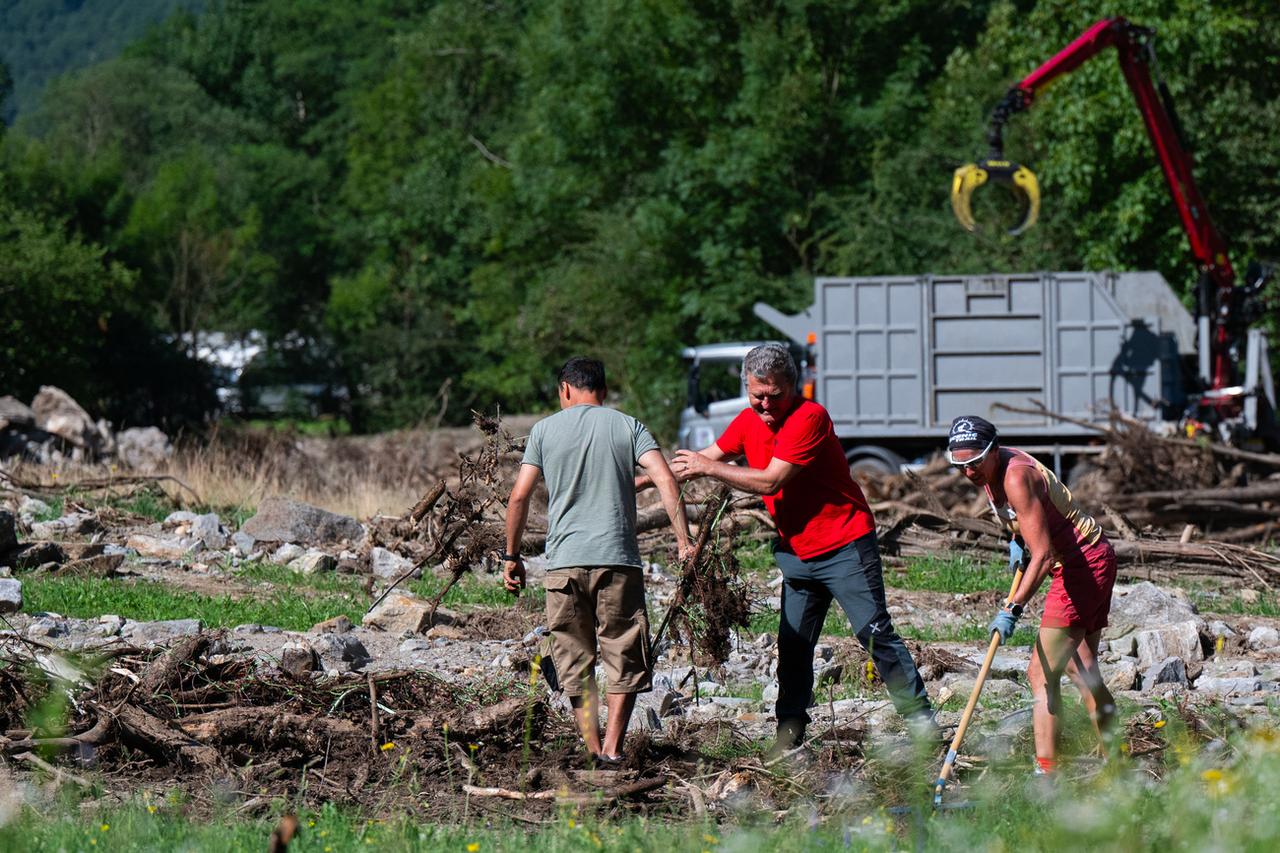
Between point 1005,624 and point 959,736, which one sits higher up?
point 1005,624

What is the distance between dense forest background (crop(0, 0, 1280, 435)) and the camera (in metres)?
22.7

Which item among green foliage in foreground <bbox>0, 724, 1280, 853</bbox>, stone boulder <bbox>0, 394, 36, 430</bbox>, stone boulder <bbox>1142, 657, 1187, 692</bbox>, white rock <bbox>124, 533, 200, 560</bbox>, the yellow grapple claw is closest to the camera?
green foliage in foreground <bbox>0, 724, 1280, 853</bbox>

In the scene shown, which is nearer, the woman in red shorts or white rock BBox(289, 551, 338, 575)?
the woman in red shorts

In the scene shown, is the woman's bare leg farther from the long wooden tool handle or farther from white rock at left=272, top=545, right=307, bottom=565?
white rock at left=272, top=545, right=307, bottom=565

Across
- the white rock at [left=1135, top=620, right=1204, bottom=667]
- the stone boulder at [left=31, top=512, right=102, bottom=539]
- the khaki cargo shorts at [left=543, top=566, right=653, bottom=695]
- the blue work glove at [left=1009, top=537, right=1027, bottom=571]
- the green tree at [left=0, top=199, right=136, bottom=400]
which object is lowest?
the white rock at [left=1135, top=620, right=1204, bottom=667]

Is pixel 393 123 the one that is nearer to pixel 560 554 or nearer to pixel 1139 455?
pixel 1139 455

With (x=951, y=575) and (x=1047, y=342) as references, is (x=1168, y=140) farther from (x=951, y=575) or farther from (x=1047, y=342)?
(x=951, y=575)

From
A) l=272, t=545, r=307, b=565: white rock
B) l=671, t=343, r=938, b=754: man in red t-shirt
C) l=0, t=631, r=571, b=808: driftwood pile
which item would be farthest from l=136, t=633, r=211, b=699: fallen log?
l=272, t=545, r=307, b=565: white rock

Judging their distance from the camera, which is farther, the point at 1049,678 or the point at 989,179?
the point at 989,179

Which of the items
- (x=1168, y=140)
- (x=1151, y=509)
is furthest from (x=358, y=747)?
(x=1168, y=140)

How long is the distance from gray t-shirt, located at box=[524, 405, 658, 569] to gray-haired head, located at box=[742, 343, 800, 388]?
21.8 inches

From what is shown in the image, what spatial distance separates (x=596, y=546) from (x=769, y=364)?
3.52ft

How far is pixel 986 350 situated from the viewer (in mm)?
18484

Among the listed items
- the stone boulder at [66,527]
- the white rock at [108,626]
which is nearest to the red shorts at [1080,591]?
the white rock at [108,626]
